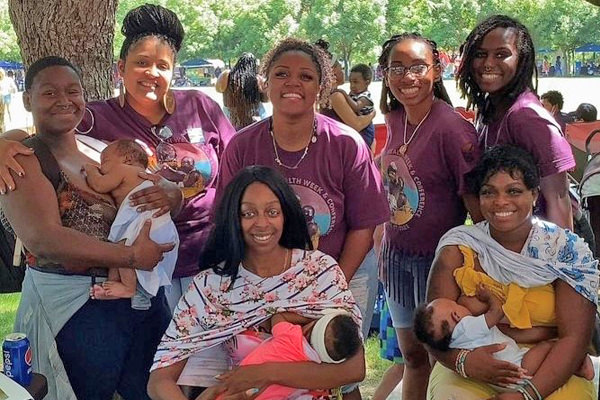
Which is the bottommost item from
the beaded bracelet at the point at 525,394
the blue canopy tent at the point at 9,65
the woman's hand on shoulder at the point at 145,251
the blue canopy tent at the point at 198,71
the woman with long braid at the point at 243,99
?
the beaded bracelet at the point at 525,394

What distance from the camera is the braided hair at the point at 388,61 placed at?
10.1 ft

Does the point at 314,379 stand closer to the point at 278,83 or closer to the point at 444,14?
the point at 278,83

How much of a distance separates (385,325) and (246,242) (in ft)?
4.68

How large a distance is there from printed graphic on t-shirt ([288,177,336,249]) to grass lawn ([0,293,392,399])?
6.08 feet

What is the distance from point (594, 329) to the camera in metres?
2.62

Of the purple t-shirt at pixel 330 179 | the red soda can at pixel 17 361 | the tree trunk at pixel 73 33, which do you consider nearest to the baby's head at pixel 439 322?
the purple t-shirt at pixel 330 179

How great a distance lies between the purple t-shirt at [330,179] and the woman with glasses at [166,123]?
219 mm

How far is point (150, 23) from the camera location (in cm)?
296

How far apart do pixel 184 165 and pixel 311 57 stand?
71 centimetres

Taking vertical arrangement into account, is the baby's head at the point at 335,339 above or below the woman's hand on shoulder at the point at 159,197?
below

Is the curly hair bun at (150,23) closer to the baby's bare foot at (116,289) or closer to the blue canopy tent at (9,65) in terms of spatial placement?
the baby's bare foot at (116,289)

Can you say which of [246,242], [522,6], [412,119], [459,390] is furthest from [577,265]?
[522,6]

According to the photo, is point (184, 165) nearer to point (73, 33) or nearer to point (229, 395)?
point (229, 395)

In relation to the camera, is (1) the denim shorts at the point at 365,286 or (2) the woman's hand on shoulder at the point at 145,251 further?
(1) the denim shorts at the point at 365,286
